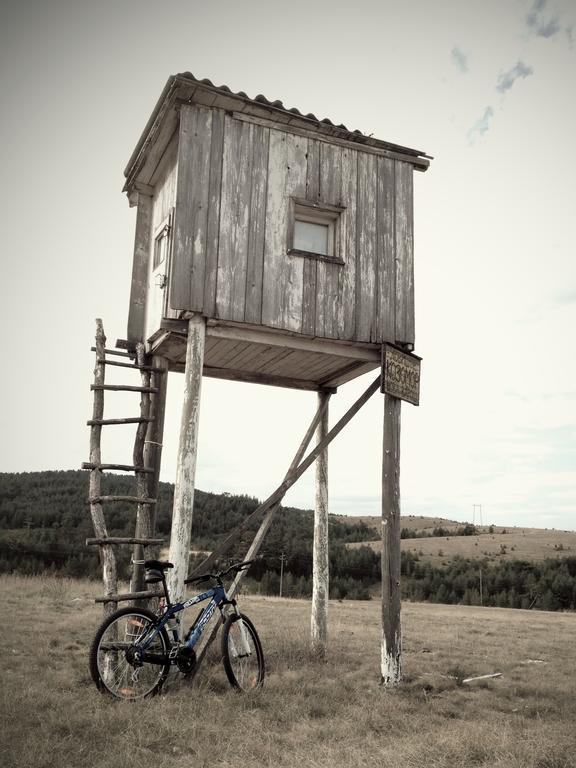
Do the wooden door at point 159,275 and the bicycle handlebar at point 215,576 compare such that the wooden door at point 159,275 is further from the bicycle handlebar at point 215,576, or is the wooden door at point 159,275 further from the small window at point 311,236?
the bicycle handlebar at point 215,576

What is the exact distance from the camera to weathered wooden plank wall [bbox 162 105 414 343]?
8.84 m

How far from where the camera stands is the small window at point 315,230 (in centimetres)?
958

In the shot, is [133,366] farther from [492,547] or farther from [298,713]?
[492,547]

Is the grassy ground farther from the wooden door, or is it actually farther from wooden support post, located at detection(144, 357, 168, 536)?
the wooden door

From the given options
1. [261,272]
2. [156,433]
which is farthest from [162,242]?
[156,433]

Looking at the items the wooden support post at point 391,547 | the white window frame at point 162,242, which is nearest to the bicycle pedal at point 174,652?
the wooden support post at point 391,547

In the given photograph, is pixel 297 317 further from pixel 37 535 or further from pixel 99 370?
pixel 37 535

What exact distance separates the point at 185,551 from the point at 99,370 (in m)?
2.89

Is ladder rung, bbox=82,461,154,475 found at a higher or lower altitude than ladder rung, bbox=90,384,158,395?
lower

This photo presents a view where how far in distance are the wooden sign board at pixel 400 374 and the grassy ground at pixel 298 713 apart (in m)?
4.03

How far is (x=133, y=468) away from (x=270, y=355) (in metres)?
2.85

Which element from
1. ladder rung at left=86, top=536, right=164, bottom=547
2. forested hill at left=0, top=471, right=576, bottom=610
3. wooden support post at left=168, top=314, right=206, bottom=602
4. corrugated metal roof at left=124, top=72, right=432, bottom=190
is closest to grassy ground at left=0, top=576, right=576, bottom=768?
wooden support post at left=168, top=314, right=206, bottom=602

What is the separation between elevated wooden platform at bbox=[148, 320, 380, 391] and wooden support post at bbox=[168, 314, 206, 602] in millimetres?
326

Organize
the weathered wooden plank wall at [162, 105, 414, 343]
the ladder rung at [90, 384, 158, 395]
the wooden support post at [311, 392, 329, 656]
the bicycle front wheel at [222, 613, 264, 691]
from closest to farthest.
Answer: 1. the bicycle front wheel at [222, 613, 264, 691]
2. the weathered wooden plank wall at [162, 105, 414, 343]
3. the ladder rung at [90, 384, 158, 395]
4. the wooden support post at [311, 392, 329, 656]
